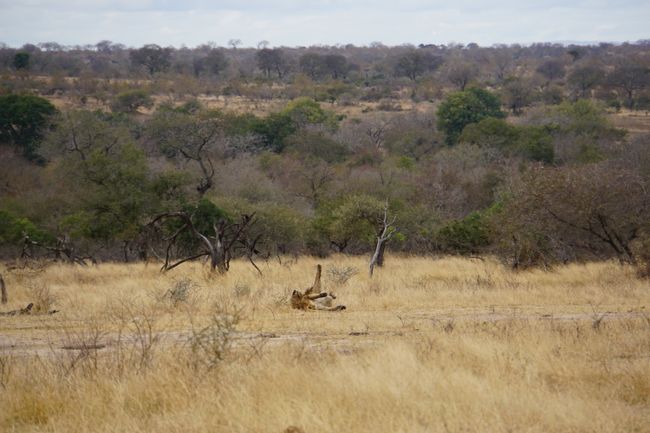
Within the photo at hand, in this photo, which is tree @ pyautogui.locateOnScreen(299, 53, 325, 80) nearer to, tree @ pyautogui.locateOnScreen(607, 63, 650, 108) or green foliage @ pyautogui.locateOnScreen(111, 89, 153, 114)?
green foliage @ pyautogui.locateOnScreen(111, 89, 153, 114)

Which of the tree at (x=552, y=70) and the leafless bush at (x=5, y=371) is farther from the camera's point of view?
the tree at (x=552, y=70)

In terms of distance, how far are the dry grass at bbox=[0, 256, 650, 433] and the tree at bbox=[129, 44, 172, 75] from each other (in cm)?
8944

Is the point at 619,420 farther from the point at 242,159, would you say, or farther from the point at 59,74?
the point at 59,74

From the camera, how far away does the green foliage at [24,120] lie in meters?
46.0

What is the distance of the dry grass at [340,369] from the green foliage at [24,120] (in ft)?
122

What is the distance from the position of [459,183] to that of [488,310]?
25240 millimetres

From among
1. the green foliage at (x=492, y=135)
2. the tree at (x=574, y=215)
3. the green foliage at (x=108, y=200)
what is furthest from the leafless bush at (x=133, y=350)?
the green foliage at (x=492, y=135)

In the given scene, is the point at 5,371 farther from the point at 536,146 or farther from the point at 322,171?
the point at 536,146

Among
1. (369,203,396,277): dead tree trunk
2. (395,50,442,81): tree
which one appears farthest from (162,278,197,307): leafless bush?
(395,50,442,81): tree

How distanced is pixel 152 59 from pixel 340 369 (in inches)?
3767

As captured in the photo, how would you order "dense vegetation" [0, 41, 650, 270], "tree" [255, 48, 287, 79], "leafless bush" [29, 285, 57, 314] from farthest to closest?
"tree" [255, 48, 287, 79] < "dense vegetation" [0, 41, 650, 270] < "leafless bush" [29, 285, 57, 314]

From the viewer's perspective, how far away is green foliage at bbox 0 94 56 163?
45969 millimetres

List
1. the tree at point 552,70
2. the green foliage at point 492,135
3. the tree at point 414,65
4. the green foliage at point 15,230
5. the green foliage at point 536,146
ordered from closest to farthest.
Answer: the green foliage at point 15,230 < the green foliage at point 536,146 < the green foliage at point 492,135 < the tree at point 552,70 < the tree at point 414,65

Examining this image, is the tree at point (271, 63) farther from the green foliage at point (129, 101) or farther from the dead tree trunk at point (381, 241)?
the dead tree trunk at point (381, 241)
